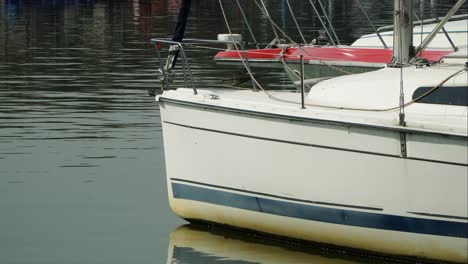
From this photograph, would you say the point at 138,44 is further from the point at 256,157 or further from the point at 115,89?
the point at 256,157

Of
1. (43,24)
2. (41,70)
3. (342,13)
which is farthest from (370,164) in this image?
(342,13)

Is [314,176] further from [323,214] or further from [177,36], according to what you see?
→ [177,36]

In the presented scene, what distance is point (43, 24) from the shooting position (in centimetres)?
5028

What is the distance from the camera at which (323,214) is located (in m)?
12.5

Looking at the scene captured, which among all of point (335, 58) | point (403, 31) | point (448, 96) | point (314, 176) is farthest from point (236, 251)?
point (335, 58)

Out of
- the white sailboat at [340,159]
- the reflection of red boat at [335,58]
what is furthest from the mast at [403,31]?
the reflection of red boat at [335,58]

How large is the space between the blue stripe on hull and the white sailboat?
12mm

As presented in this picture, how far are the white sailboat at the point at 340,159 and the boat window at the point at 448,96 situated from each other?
1 centimetres

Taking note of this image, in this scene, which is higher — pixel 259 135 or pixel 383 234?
pixel 259 135

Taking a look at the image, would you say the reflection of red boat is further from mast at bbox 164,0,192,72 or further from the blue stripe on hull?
the blue stripe on hull

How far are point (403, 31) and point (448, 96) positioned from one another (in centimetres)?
198

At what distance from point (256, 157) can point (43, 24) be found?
38356 millimetres

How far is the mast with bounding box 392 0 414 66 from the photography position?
1375 cm

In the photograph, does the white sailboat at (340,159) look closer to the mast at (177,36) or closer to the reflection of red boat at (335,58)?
the mast at (177,36)
